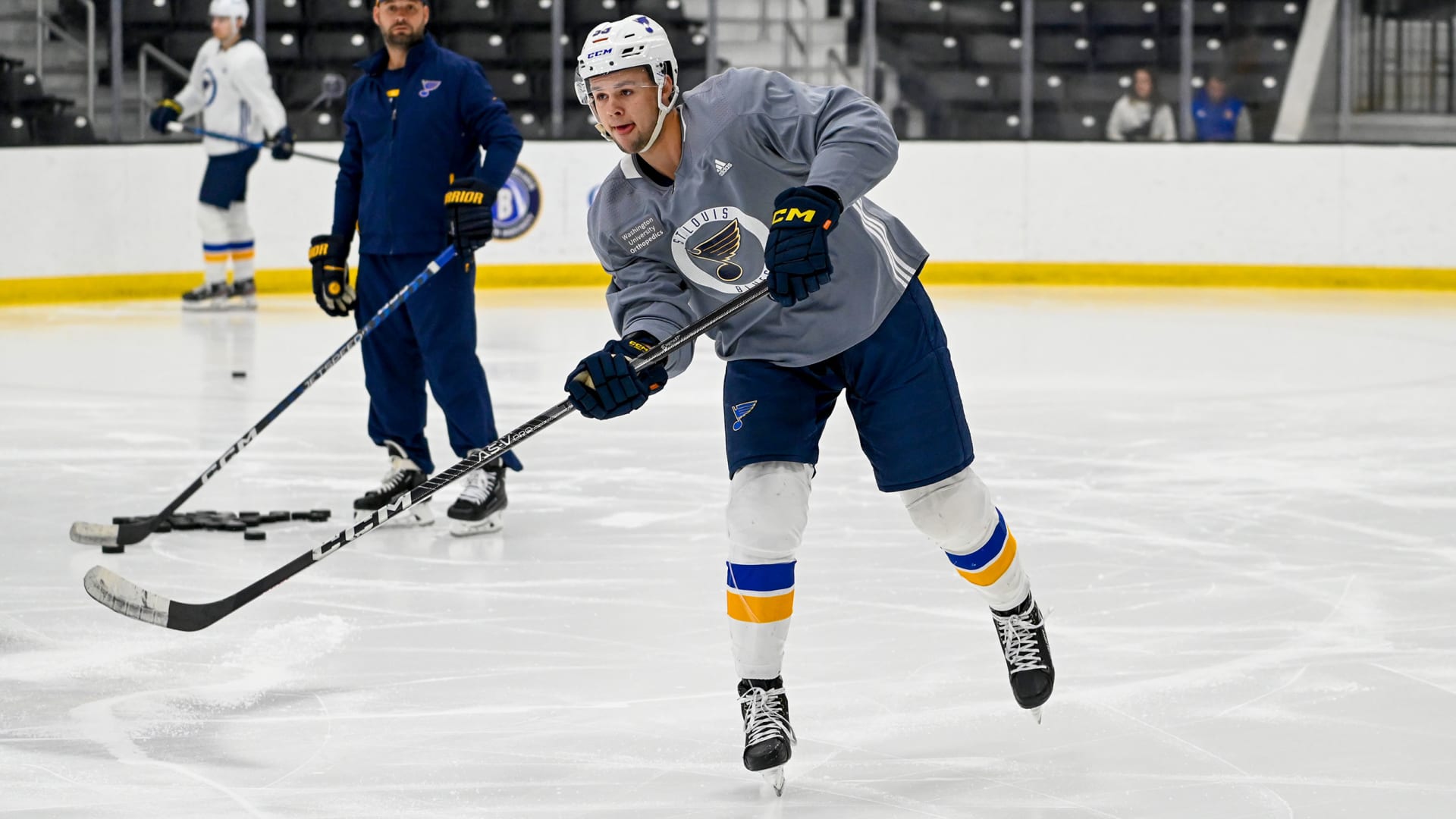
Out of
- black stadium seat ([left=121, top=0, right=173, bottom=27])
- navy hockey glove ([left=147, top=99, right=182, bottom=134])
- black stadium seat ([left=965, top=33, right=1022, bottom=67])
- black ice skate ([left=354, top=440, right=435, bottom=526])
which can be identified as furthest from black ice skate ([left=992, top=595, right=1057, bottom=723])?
black stadium seat ([left=965, top=33, right=1022, bottom=67])

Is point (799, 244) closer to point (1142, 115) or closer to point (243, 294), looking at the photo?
point (243, 294)

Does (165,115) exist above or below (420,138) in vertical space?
below

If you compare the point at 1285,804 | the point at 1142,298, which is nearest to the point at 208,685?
the point at 1285,804

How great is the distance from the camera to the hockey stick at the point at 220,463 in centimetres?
382

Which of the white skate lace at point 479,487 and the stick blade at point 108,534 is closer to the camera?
the stick blade at point 108,534

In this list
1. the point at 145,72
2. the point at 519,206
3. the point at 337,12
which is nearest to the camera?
the point at 145,72

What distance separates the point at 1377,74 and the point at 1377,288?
1.17 meters

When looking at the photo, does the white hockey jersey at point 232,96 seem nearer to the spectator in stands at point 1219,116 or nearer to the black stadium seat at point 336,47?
the black stadium seat at point 336,47

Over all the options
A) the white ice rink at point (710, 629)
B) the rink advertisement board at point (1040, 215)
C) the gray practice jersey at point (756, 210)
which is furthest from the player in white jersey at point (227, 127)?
the gray practice jersey at point (756, 210)

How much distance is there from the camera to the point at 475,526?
3.97 meters

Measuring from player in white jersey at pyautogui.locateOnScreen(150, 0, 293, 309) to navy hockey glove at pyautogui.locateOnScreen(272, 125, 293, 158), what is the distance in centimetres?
37

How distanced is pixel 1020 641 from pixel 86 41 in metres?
7.78

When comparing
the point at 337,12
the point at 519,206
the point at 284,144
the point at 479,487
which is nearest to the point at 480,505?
the point at 479,487

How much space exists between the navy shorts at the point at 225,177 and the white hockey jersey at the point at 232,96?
4cm
